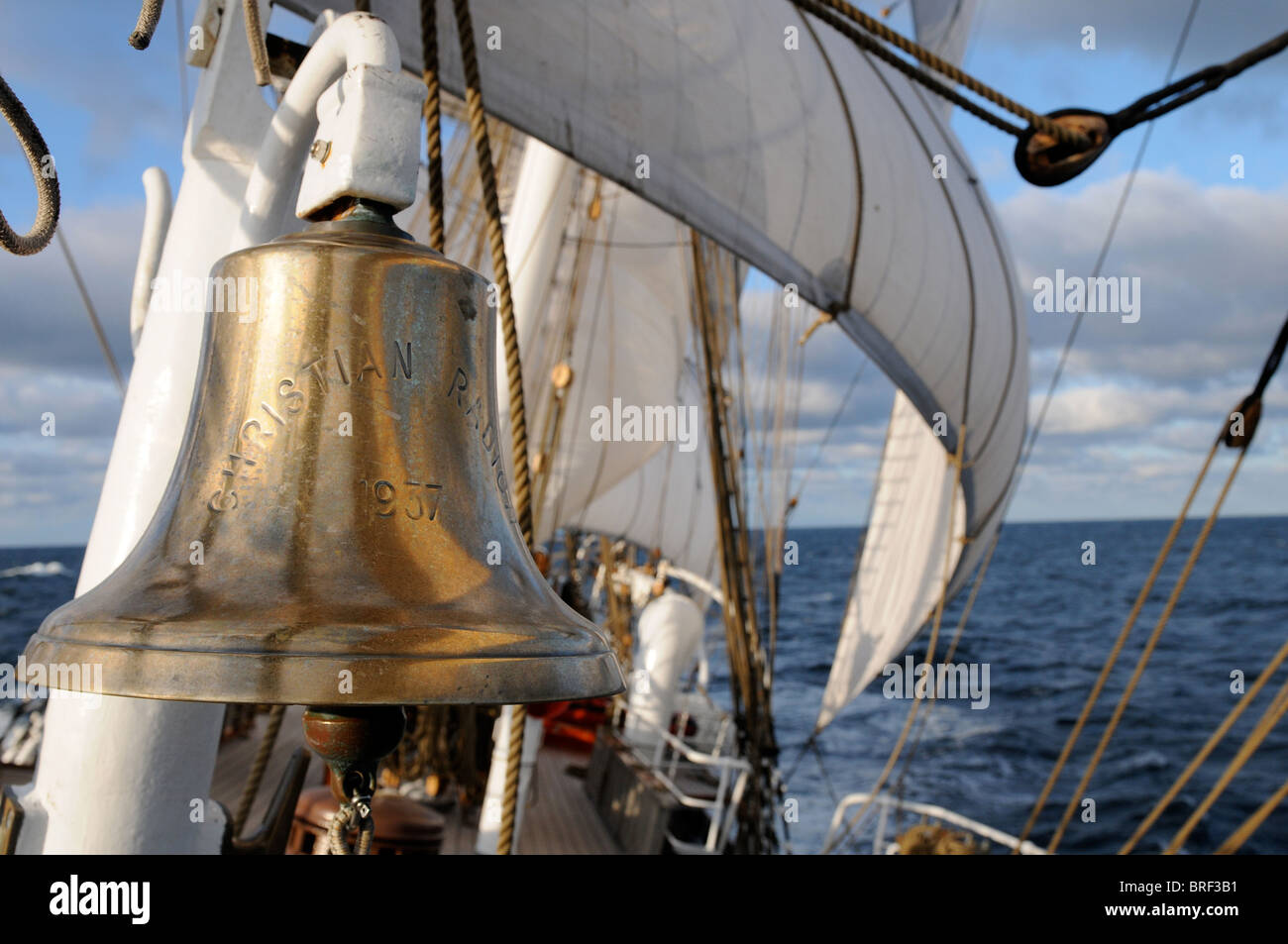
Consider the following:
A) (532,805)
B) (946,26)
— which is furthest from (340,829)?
(946,26)

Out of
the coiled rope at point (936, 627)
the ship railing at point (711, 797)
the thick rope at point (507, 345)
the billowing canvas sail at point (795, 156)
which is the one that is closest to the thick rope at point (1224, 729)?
the coiled rope at point (936, 627)

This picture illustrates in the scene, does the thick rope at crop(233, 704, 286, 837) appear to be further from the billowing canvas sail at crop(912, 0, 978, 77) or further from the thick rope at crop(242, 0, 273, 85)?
the billowing canvas sail at crop(912, 0, 978, 77)

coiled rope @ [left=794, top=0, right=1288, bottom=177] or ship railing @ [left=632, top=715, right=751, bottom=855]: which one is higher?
coiled rope @ [left=794, top=0, right=1288, bottom=177]

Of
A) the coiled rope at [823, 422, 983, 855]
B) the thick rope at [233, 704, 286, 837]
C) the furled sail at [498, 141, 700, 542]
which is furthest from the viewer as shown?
the furled sail at [498, 141, 700, 542]

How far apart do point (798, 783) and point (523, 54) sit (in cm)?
1428

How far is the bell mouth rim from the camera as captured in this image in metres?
0.82

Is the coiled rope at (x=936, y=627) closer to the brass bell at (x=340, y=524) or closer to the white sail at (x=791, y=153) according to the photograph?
the white sail at (x=791, y=153)

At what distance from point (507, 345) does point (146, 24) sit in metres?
0.60

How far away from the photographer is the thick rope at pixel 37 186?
44.4 inches

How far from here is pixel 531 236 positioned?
20.6 ft

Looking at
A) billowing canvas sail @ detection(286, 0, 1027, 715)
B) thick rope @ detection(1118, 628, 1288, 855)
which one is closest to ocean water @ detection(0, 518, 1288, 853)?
billowing canvas sail @ detection(286, 0, 1027, 715)

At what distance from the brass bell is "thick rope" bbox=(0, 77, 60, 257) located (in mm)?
252
